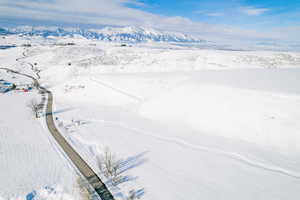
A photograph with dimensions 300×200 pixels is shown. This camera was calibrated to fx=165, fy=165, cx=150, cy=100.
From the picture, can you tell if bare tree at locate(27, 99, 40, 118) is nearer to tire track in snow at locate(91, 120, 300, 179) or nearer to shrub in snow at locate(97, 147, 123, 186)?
tire track in snow at locate(91, 120, 300, 179)

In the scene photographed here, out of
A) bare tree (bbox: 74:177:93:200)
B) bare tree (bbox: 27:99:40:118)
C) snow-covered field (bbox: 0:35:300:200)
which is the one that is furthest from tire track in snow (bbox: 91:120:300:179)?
bare tree (bbox: 27:99:40:118)

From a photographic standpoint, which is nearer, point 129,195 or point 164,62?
point 129,195

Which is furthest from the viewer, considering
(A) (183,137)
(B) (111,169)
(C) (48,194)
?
(A) (183,137)

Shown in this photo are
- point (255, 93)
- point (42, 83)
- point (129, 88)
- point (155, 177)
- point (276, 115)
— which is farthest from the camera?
point (42, 83)

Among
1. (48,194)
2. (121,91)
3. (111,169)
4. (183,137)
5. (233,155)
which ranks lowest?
(48,194)

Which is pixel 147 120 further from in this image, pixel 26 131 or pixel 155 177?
pixel 26 131

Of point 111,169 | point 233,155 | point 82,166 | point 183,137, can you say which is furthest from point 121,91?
point 233,155

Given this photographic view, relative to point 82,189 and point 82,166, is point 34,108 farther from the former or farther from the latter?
point 82,189

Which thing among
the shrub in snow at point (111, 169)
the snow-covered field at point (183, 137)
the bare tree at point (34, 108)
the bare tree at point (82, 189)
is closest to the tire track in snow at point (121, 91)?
the snow-covered field at point (183, 137)

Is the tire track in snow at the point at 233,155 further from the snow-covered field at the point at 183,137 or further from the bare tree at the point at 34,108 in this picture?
the bare tree at the point at 34,108

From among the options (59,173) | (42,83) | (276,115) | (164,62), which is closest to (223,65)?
(164,62)

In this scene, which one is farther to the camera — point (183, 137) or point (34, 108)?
point (34, 108)

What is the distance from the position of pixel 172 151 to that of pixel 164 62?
139 ft

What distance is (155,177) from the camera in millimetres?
12430
